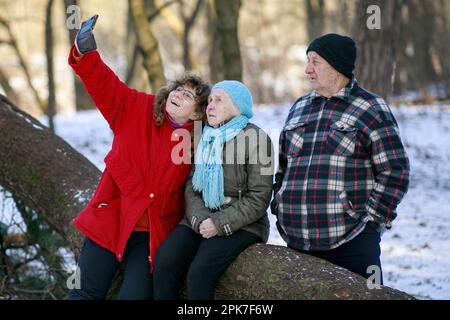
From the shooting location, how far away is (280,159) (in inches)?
150

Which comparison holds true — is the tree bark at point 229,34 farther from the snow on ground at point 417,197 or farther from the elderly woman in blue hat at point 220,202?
the elderly woman in blue hat at point 220,202

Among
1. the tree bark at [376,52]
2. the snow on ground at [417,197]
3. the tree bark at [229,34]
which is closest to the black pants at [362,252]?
the snow on ground at [417,197]

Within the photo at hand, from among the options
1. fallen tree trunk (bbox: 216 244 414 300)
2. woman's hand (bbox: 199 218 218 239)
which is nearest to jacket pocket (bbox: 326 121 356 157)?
fallen tree trunk (bbox: 216 244 414 300)

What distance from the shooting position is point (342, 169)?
11.4 ft

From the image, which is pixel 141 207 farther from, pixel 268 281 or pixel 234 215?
pixel 268 281

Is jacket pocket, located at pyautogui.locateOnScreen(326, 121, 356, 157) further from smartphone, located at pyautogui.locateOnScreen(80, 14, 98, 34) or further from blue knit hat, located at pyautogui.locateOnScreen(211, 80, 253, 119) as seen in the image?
smartphone, located at pyautogui.locateOnScreen(80, 14, 98, 34)

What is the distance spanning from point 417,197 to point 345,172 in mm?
4501

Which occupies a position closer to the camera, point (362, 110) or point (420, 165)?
point (362, 110)

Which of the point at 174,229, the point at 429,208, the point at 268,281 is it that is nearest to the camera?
the point at 268,281

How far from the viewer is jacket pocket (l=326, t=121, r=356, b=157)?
3459 mm

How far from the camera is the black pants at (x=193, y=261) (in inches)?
133

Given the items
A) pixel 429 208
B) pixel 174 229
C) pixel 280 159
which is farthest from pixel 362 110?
pixel 429 208

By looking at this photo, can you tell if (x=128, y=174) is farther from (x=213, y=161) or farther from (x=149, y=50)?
(x=149, y=50)
